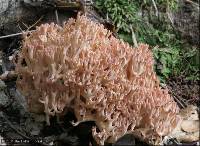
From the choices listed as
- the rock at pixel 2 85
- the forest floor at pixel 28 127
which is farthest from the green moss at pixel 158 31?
the rock at pixel 2 85

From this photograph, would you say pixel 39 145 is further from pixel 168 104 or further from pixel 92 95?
pixel 168 104

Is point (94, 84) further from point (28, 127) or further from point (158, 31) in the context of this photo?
point (158, 31)

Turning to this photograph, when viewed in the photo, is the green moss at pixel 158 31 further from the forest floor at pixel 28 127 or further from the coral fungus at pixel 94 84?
the forest floor at pixel 28 127

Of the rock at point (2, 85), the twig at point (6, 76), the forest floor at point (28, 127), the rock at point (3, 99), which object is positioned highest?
the twig at point (6, 76)

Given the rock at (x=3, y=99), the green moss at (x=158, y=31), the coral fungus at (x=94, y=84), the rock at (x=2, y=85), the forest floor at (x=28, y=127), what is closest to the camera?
the coral fungus at (x=94, y=84)

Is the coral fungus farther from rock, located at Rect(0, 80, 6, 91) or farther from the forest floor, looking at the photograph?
rock, located at Rect(0, 80, 6, 91)

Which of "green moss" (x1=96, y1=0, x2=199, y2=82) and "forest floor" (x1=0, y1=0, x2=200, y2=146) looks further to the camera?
"green moss" (x1=96, y1=0, x2=199, y2=82)

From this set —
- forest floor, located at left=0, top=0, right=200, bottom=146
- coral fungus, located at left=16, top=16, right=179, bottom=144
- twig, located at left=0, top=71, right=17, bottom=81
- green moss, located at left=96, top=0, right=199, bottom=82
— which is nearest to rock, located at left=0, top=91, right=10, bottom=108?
forest floor, located at left=0, top=0, right=200, bottom=146

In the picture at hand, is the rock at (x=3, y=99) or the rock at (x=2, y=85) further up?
the rock at (x=2, y=85)

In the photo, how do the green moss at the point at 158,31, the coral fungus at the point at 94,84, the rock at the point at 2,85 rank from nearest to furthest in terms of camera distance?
the coral fungus at the point at 94,84, the rock at the point at 2,85, the green moss at the point at 158,31
